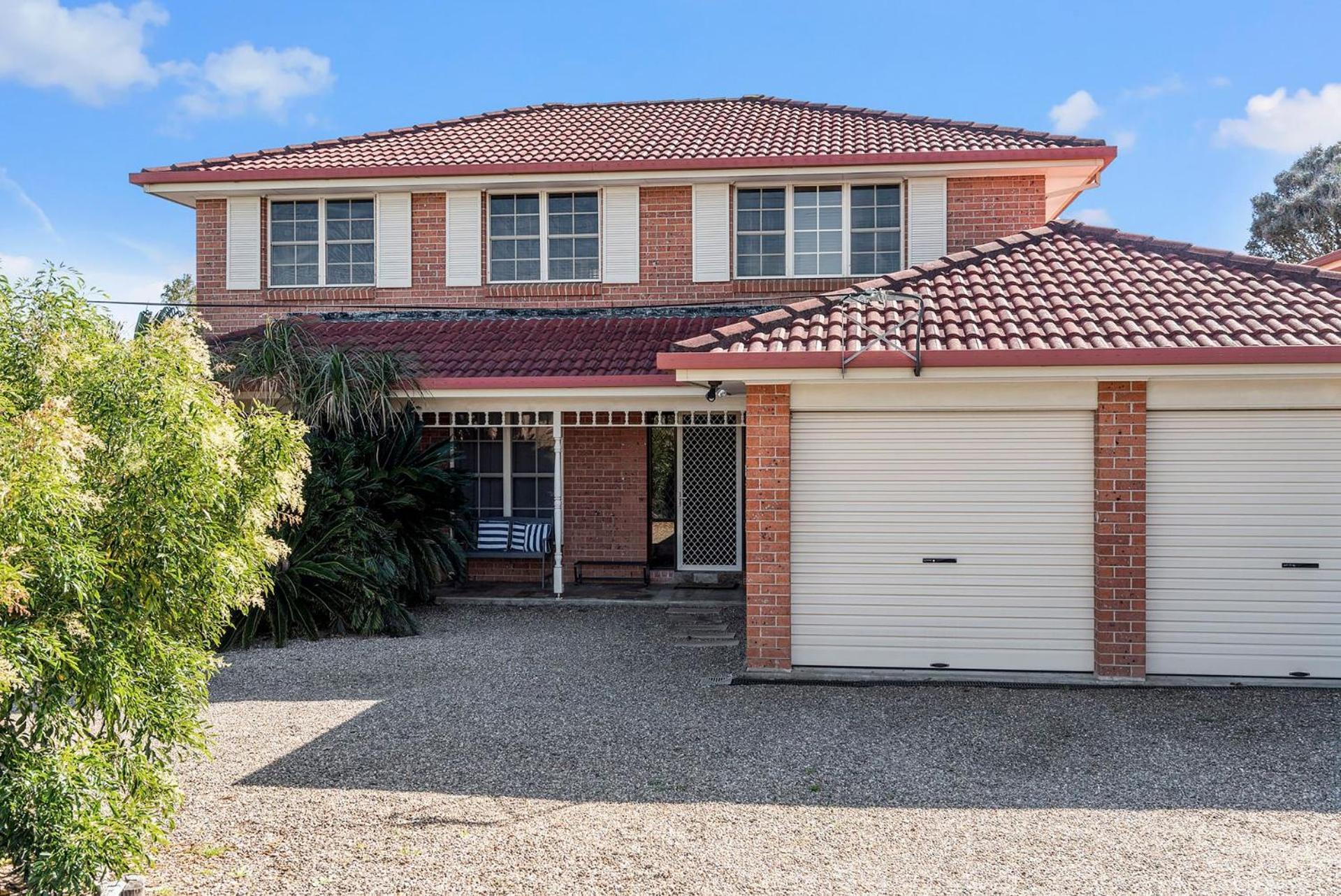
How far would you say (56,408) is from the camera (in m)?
4.27

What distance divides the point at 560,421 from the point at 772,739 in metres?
6.10

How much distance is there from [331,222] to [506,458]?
4.37m

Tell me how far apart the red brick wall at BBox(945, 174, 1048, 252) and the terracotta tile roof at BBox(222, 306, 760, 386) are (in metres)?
2.97

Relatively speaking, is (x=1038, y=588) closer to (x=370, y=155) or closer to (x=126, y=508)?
(x=126, y=508)

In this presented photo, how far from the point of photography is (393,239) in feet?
47.2

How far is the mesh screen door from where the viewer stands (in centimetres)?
1417

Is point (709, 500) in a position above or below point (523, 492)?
below

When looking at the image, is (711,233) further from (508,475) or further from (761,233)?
(508,475)

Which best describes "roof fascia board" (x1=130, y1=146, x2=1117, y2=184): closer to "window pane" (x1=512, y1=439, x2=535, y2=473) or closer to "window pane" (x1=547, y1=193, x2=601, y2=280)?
"window pane" (x1=547, y1=193, x2=601, y2=280)

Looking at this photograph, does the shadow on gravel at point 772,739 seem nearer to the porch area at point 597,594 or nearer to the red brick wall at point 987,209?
the porch area at point 597,594

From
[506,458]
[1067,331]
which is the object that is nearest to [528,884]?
[1067,331]

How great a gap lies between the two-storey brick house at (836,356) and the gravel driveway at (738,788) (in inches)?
33.8

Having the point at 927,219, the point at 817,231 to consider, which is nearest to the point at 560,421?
the point at 817,231

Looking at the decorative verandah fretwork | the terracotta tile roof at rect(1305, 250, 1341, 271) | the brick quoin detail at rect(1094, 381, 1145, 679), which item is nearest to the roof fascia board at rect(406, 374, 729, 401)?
the decorative verandah fretwork
